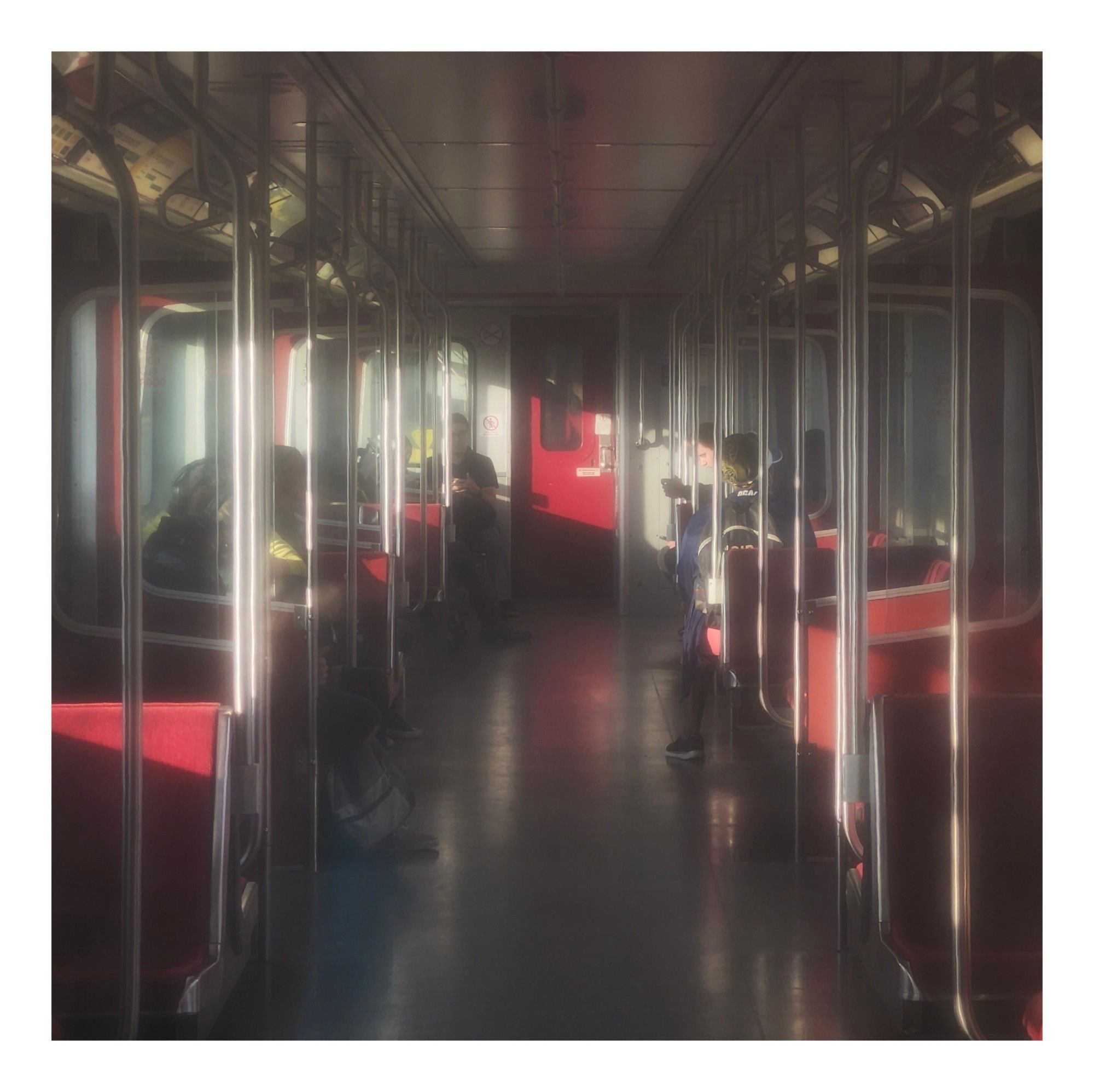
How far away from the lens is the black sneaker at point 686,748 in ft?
16.1

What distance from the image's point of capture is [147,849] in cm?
233

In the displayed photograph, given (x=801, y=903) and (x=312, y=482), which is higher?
(x=312, y=482)

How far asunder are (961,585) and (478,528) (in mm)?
6943

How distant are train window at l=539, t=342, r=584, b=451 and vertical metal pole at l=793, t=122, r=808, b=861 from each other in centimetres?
623

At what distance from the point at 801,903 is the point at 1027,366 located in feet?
6.10

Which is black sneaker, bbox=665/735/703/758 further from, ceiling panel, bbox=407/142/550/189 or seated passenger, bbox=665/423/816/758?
ceiling panel, bbox=407/142/550/189

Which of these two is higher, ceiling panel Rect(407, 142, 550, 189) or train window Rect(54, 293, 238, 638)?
ceiling panel Rect(407, 142, 550, 189)

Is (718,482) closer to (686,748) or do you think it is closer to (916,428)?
(686,748)

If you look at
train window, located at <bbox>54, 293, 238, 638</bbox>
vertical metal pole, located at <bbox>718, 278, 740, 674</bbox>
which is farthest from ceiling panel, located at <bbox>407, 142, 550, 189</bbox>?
train window, located at <bbox>54, 293, 238, 638</bbox>

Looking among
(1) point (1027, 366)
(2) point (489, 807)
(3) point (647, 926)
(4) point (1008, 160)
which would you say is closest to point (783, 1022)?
(3) point (647, 926)

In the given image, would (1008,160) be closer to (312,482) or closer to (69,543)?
(312,482)

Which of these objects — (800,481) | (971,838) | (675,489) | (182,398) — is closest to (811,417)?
(675,489)

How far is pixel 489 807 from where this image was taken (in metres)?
4.26

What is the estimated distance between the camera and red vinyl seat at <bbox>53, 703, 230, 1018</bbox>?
2215mm
